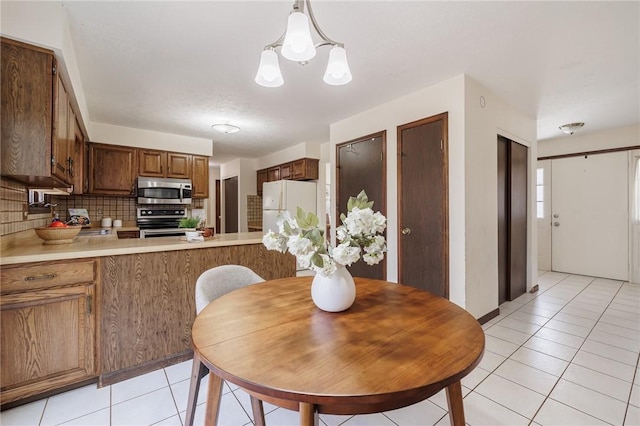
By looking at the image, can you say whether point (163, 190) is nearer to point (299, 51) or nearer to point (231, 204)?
point (231, 204)

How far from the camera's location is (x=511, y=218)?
351 centimetres

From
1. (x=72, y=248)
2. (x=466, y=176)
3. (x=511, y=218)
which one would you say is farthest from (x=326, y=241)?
(x=511, y=218)

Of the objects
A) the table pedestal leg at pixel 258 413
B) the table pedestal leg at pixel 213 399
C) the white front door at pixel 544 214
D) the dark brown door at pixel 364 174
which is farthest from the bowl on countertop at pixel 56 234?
the white front door at pixel 544 214

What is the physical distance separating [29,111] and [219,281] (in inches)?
60.7

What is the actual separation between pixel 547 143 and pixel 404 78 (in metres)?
4.07

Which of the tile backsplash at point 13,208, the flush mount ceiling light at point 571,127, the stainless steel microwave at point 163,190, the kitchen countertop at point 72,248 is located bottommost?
the kitchen countertop at point 72,248

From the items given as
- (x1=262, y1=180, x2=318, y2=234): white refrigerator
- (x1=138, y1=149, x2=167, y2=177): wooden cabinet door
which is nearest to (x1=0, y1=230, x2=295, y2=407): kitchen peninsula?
(x1=138, y1=149, x2=167, y2=177): wooden cabinet door

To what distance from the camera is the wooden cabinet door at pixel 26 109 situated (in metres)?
1.64

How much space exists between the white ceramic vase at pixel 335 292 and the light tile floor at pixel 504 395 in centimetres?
83

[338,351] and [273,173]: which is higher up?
[273,173]

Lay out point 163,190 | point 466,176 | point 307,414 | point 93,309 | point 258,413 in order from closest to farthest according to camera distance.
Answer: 1. point 307,414
2. point 258,413
3. point 93,309
4. point 466,176
5. point 163,190

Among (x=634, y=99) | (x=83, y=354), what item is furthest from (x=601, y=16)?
(x=83, y=354)

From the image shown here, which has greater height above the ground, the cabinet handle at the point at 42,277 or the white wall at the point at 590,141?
the white wall at the point at 590,141

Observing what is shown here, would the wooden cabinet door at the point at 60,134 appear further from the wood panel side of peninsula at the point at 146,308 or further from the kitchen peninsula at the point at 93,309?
the wood panel side of peninsula at the point at 146,308
